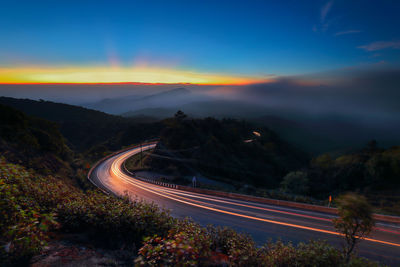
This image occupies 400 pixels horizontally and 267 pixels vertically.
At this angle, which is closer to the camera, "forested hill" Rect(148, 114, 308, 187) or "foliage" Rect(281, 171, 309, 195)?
"foliage" Rect(281, 171, 309, 195)

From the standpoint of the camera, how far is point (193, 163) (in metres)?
45.2

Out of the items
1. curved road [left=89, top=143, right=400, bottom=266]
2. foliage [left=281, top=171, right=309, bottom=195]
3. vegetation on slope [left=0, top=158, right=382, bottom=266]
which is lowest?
foliage [left=281, top=171, right=309, bottom=195]

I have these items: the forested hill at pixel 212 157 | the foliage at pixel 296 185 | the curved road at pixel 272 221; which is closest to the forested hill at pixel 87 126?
the forested hill at pixel 212 157

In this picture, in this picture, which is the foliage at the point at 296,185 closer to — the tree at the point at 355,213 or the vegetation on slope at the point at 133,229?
the vegetation on slope at the point at 133,229

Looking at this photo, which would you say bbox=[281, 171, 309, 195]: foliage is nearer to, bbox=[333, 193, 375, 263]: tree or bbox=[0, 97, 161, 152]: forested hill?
bbox=[333, 193, 375, 263]: tree

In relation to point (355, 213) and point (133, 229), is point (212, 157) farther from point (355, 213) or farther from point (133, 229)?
point (355, 213)

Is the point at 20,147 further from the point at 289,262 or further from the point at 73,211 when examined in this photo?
the point at 289,262

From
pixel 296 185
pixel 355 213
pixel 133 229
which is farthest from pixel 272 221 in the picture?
pixel 296 185

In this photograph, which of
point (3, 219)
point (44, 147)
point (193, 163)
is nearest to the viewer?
point (3, 219)

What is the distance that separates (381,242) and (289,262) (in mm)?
9301

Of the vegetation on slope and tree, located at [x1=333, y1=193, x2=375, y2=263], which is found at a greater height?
tree, located at [x1=333, y1=193, x2=375, y2=263]

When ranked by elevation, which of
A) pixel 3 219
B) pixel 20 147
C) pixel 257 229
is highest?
pixel 3 219

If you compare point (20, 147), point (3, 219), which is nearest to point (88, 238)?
point (3, 219)

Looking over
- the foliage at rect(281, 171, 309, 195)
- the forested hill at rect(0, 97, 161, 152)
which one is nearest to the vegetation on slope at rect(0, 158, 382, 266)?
the foliage at rect(281, 171, 309, 195)
